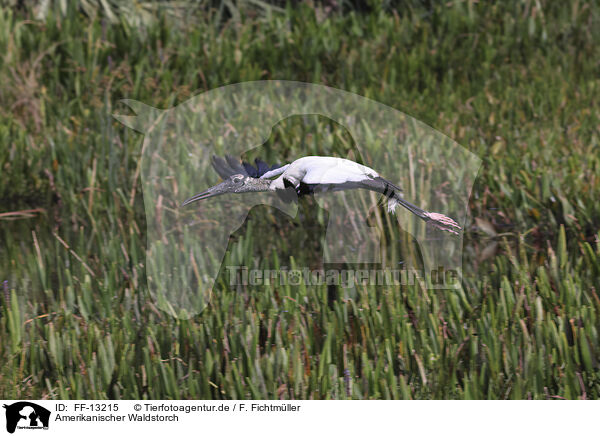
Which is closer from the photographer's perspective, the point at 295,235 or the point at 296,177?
the point at 296,177

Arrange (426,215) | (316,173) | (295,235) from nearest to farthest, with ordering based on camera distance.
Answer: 1. (316,173)
2. (426,215)
3. (295,235)

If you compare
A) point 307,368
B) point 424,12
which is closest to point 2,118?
point 307,368

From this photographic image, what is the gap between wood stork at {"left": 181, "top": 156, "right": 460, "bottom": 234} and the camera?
142 centimetres

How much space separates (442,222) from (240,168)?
467 millimetres

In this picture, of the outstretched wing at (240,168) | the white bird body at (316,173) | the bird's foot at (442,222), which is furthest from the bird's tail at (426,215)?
the outstretched wing at (240,168)

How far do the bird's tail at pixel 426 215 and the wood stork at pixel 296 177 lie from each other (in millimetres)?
12

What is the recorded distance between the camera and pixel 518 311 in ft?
5.54

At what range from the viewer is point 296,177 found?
142cm

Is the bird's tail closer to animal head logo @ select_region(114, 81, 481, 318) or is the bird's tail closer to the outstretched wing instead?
animal head logo @ select_region(114, 81, 481, 318)

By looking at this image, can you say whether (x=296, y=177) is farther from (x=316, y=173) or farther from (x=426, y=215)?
(x=426, y=215)

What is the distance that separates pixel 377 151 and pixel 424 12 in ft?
8.49

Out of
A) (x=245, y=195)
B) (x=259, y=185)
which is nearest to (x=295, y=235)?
(x=245, y=195)
